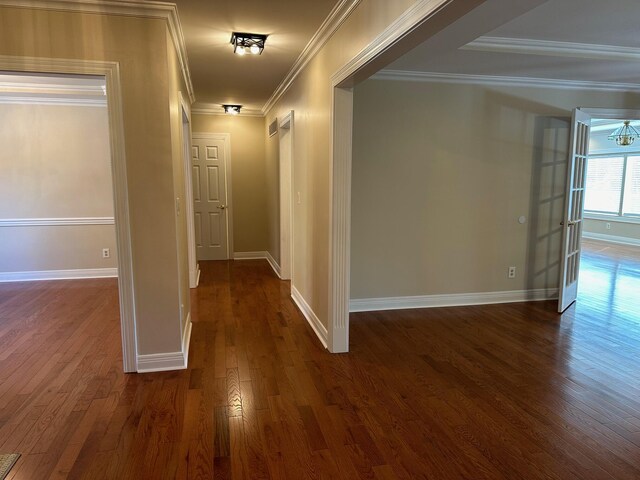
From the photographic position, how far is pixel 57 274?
5699 millimetres

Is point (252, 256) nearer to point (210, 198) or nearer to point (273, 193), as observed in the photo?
point (210, 198)

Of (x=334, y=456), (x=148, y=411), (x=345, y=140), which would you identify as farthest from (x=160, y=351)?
(x=345, y=140)

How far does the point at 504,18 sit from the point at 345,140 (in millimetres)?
1261

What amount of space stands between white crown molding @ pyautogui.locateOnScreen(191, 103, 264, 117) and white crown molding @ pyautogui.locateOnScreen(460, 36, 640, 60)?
4134mm

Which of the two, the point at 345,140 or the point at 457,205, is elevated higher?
A: the point at 345,140

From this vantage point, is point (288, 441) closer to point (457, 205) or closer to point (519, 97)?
point (457, 205)

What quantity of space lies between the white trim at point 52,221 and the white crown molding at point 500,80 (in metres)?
3.96

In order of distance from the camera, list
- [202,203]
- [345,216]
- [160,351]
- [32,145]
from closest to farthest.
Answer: [160,351], [345,216], [32,145], [202,203]

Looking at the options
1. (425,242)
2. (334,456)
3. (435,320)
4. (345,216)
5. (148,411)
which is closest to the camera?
(334,456)

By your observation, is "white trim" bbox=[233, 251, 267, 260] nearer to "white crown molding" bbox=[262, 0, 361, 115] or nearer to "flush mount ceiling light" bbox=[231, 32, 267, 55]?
"white crown molding" bbox=[262, 0, 361, 115]

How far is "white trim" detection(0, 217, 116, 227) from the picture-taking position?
18.1 ft

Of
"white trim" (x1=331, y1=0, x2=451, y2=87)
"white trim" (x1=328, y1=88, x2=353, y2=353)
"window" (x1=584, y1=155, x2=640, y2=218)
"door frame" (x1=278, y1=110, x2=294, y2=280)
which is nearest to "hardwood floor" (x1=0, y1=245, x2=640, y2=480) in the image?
"white trim" (x1=328, y1=88, x2=353, y2=353)

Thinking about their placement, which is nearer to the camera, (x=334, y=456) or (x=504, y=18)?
(x=334, y=456)

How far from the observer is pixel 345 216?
127 inches
